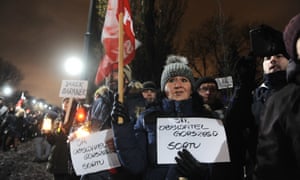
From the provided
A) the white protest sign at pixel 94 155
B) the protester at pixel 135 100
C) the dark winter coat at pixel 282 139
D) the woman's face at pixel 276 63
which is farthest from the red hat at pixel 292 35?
the protester at pixel 135 100

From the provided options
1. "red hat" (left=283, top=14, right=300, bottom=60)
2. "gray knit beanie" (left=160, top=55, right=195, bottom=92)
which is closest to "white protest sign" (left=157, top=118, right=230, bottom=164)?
"gray knit beanie" (left=160, top=55, right=195, bottom=92)

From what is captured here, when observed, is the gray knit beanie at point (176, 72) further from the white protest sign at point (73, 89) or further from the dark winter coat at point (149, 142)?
the white protest sign at point (73, 89)

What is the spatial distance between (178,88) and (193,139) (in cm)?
55

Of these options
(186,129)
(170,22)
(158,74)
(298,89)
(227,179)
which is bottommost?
(227,179)

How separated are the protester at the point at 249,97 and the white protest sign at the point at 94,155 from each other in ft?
3.85

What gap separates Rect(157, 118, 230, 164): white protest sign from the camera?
2.36m

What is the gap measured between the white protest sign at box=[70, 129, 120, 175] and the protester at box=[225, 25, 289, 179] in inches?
46.2

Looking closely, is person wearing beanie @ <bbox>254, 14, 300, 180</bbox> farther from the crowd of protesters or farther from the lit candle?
the lit candle

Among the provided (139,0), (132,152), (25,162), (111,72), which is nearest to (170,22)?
(139,0)

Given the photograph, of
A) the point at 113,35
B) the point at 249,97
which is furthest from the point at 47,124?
the point at 249,97

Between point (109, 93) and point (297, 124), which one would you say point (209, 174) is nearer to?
point (297, 124)

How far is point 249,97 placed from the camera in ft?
8.09

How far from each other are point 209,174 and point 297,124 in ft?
3.78

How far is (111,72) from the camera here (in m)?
4.17
